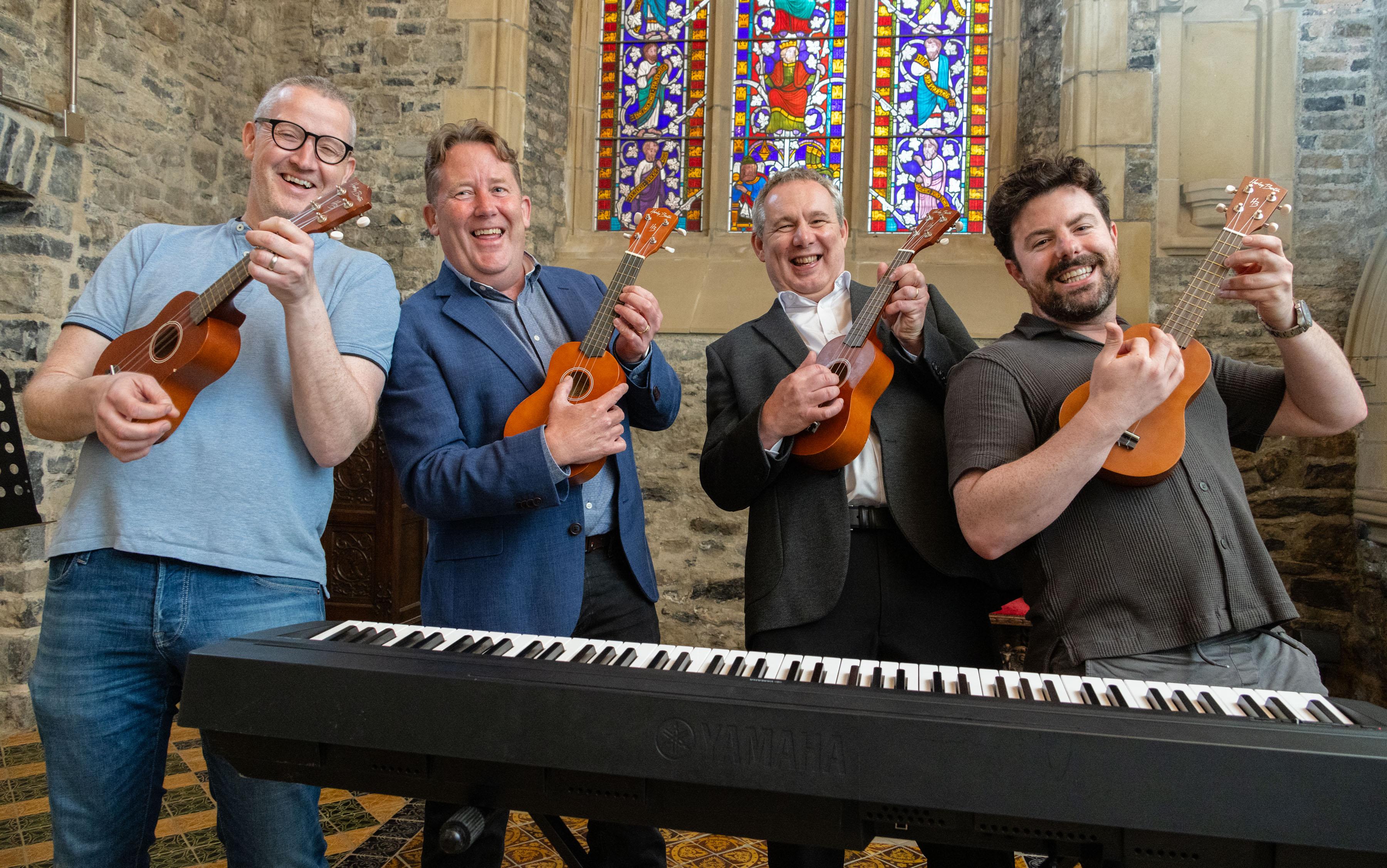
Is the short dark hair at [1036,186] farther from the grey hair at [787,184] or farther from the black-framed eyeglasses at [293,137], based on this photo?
the black-framed eyeglasses at [293,137]

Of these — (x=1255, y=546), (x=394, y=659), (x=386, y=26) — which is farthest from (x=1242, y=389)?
(x=386, y=26)

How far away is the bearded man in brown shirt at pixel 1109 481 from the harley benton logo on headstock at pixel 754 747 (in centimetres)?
65

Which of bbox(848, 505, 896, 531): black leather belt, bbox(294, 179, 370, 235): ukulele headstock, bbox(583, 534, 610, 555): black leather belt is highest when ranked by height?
bbox(294, 179, 370, 235): ukulele headstock

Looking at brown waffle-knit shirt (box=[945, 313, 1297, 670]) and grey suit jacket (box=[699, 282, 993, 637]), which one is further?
grey suit jacket (box=[699, 282, 993, 637])

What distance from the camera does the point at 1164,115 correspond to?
4.81 meters

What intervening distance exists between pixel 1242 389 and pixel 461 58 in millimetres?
4659

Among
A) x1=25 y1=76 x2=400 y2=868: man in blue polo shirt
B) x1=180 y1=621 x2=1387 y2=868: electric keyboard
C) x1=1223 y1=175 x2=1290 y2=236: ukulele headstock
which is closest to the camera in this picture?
x1=180 y1=621 x2=1387 y2=868: electric keyboard

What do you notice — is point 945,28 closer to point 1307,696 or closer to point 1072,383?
point 1072,383

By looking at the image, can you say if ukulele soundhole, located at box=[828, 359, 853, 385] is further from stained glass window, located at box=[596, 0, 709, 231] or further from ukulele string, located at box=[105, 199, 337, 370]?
stained glass window, located at box=[596, 0, 709, 231]

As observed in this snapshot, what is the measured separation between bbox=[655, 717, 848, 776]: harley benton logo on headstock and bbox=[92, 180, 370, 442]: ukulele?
100 cm

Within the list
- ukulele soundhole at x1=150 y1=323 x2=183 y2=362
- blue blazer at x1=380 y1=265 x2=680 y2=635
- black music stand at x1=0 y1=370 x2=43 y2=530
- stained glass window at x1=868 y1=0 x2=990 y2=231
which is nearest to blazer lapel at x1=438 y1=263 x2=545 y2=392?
blue blazer at x1=380 y1=265 x2=680 y2=635

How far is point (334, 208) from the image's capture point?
5.20 ft

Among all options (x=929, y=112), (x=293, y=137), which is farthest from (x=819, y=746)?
(x=929, y=112)

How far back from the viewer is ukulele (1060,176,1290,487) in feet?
5.15
